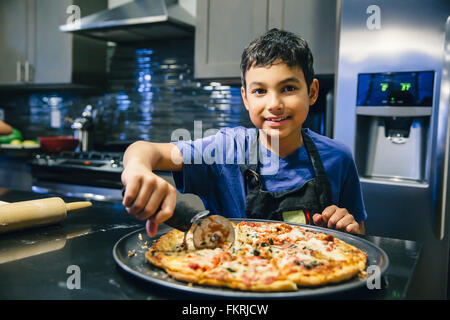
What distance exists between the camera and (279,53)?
1303mm

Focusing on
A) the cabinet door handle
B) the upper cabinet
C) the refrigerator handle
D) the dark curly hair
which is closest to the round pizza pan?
the dark curly hair

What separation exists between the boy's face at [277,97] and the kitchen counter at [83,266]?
0.46 meters

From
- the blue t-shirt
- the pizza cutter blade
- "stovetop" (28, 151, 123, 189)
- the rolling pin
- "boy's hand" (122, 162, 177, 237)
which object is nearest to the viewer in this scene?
"boy's hand" (122, 162, 177, 237)


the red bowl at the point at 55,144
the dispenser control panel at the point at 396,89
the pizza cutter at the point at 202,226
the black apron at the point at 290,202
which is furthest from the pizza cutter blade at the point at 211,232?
the red bowl at the point at 55,144

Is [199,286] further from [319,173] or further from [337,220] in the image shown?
[319,173]

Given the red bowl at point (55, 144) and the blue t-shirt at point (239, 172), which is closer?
the blue t-shirt at point (239, 172)

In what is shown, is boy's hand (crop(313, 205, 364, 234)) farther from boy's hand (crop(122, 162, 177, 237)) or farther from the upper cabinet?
the upper cabinet

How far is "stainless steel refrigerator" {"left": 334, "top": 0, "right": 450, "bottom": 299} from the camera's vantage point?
1.88m

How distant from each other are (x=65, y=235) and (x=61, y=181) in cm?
204

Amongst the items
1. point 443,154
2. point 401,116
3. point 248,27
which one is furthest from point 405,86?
point 248,27

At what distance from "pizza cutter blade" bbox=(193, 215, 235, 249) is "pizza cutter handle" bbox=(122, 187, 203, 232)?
15 millimetres

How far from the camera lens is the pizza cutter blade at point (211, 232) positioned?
34.9 inches

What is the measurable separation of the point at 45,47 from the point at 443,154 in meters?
3.04

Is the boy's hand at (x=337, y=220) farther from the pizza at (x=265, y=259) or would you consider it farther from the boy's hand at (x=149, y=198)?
the boy's hand at (x=149, y=198)
